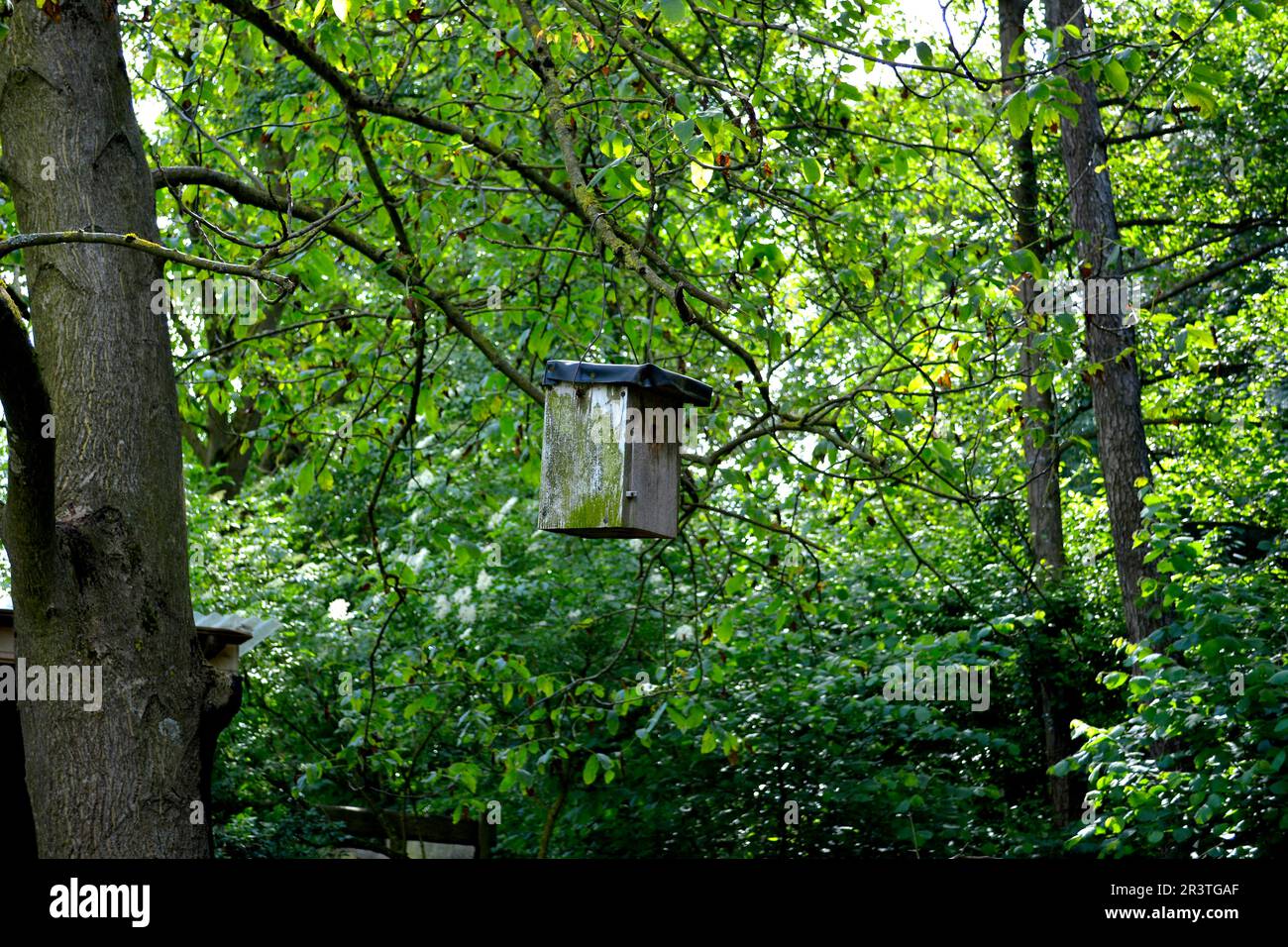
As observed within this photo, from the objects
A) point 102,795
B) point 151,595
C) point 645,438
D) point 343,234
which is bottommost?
point 102,795

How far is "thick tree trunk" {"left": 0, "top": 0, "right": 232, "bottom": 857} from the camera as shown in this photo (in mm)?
3697

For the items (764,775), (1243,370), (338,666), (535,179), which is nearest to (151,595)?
(535,179)

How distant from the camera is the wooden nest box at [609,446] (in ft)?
12.7

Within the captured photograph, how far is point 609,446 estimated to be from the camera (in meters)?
3.91

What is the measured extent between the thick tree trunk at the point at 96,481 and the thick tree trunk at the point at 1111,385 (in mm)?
6538

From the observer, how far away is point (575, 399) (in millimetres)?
4012

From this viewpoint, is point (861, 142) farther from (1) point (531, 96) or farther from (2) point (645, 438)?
(2) point (645, 438)

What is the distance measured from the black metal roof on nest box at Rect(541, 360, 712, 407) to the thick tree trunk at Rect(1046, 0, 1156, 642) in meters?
5.64

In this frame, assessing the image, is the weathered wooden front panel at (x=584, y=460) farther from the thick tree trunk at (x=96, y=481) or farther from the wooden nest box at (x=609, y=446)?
the thick tree trunk at (x=96, y=481)

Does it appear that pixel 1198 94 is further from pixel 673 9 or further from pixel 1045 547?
pixel 1045 547

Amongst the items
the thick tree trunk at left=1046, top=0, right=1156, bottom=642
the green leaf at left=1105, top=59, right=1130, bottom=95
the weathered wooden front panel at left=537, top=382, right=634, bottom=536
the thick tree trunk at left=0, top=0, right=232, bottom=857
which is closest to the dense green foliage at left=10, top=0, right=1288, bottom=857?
the green leaf at left=1105, top=59, right=1130, bottom=95

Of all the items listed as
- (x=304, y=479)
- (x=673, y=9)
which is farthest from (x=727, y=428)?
(x=673, y=9)

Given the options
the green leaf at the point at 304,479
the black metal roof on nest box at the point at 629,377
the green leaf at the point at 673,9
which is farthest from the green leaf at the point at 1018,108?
the green leaf at the point at 304,479

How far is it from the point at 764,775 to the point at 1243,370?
830 cm
